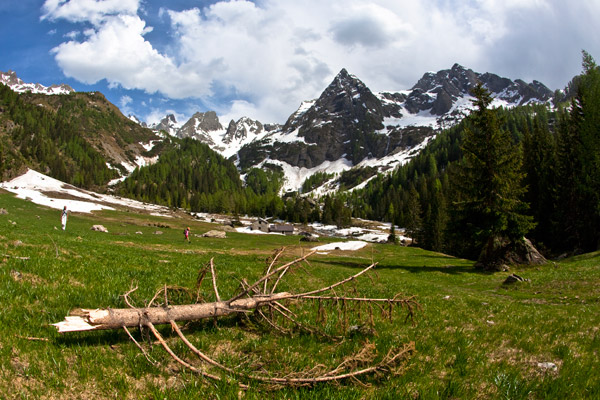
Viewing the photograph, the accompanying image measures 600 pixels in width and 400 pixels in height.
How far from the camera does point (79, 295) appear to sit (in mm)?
7109

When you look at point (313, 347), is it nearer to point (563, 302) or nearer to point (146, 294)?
point (146, 294)

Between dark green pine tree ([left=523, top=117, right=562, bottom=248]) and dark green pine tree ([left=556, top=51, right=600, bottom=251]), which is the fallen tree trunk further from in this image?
dark green pine tree ([left=523, top=117, right=562, bottom=248])

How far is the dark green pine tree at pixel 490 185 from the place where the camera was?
30344 mm

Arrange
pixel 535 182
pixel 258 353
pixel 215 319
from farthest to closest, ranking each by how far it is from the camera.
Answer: pixel 535 182, pixel 215 319, pixel 258 353

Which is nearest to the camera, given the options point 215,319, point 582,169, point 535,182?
point 215,319

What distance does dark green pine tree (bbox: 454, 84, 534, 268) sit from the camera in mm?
30344

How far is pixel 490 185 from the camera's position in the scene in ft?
102

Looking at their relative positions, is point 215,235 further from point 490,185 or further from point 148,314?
point 148,314

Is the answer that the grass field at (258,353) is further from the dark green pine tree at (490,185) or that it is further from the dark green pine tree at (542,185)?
the dark green pine tree at (542,185)

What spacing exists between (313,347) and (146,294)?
508 centimetres

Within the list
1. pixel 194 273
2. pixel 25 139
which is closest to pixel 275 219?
pixel 25 139

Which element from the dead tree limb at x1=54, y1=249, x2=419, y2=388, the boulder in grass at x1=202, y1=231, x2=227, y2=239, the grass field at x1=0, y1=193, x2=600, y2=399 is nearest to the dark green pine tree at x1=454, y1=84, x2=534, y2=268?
the grass field at x1=0, y1=193, x2=600, y2=399

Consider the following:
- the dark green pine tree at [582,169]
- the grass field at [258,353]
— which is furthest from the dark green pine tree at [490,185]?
the grass field at [258,353]

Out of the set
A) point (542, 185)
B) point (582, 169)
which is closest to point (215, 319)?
point (582, 169)
